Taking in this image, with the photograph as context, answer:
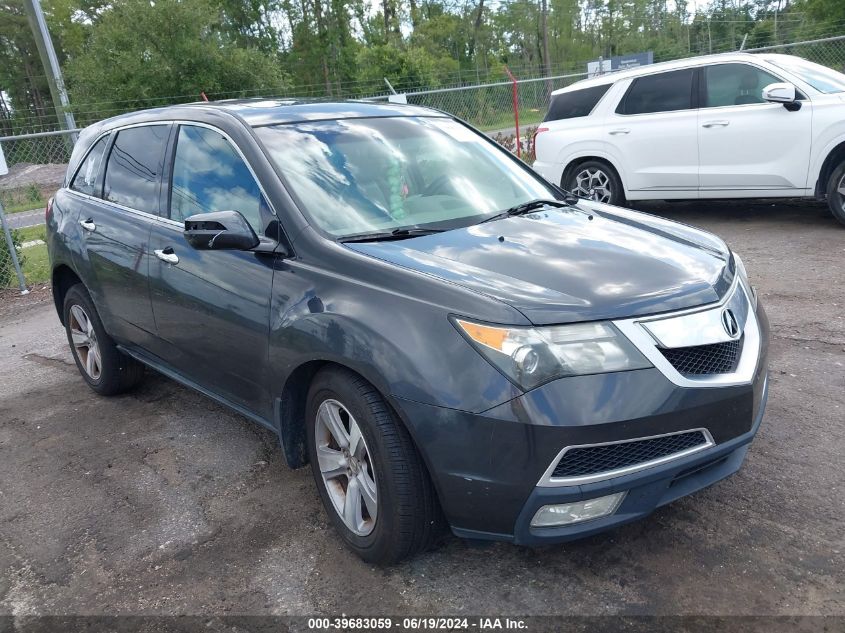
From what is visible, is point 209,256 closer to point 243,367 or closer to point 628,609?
point 243,367

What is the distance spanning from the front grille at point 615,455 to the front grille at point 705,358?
0.71ft

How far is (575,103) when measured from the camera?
9.36 metres

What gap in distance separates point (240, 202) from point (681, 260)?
6.42 ft

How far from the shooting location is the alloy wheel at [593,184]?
9.07 meters

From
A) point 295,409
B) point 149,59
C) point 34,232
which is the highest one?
point 149,59

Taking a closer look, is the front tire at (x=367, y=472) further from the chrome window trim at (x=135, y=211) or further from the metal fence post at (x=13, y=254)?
the metal fence post at (x=13, y=254)

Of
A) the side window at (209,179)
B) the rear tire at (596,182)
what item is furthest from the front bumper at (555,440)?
the rear tire at (596,182)

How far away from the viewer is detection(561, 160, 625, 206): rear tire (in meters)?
8.98

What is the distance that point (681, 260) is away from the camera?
9.37 feet

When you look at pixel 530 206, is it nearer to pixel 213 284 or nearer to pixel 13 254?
pixel 213 284

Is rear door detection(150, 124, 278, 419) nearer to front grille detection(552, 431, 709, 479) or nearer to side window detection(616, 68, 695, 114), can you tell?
front grille detection(552, 431, 709, 479)

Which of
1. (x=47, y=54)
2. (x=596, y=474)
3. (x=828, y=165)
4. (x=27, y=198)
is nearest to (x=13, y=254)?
(x=596, y=474)

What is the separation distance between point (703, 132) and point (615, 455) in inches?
264

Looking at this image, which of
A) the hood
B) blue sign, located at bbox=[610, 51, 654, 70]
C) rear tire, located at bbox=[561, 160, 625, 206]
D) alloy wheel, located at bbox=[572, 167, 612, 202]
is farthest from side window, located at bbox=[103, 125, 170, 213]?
blue sign, located at bbox=[610, 51, 654, 70]
